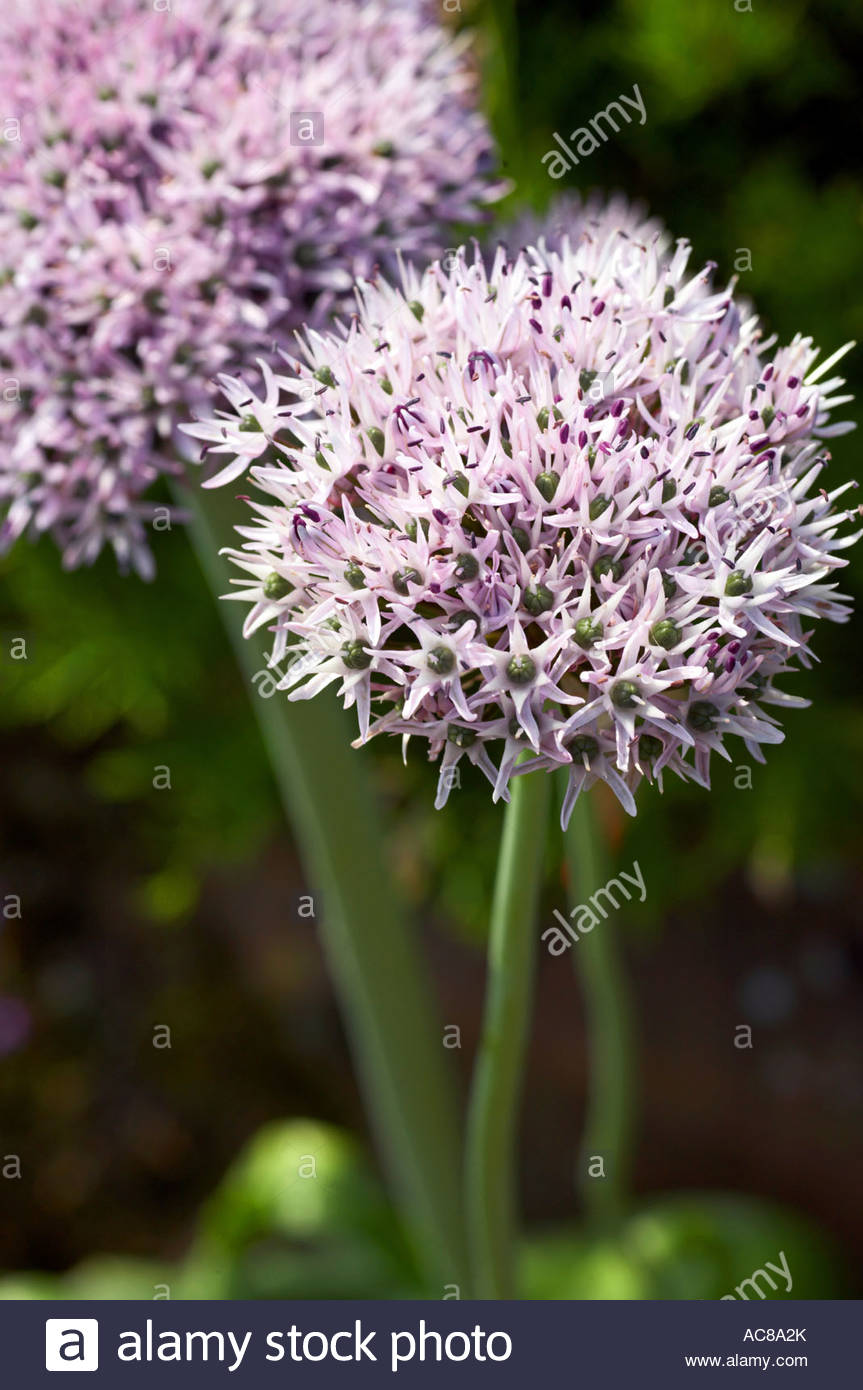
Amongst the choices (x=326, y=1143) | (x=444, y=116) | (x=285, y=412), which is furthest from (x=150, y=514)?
(x=326, y=1143)

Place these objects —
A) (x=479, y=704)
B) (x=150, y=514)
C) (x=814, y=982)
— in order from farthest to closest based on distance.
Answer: (x=814, y=982) → (x=150, y=514) → (x=479, y=704)

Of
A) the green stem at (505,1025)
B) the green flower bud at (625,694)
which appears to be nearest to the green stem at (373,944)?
the green stem at (505,1025)

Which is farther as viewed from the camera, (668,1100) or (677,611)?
(668,1100)

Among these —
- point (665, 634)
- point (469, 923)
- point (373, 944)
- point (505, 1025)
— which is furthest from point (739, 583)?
point (469, 923)

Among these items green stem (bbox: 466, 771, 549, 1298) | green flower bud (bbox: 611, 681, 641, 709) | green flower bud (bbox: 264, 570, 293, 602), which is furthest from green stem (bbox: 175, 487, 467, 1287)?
green flower bud (bbox: 611, 681, 641, 709)

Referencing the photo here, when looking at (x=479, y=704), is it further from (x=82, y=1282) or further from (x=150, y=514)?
(x=82, y=1282)
